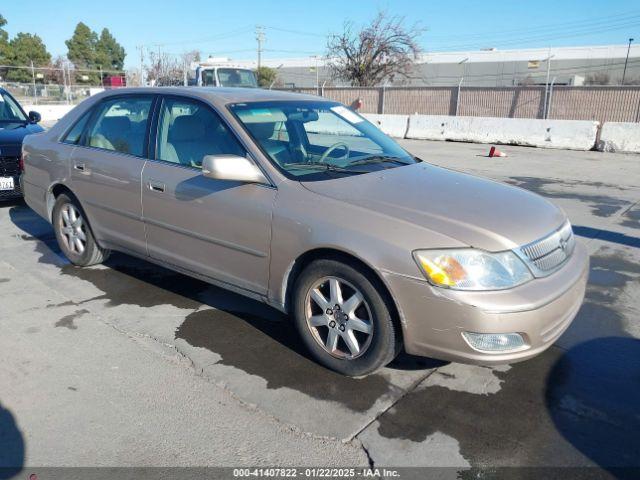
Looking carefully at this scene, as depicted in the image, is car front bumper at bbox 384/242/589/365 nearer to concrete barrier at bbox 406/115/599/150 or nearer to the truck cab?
concrete barrier at bbox 406/115/599/150

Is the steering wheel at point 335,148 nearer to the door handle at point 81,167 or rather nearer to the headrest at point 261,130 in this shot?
the headrest at point 261,130

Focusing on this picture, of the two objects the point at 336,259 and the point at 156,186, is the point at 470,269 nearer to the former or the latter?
the point at 336,259

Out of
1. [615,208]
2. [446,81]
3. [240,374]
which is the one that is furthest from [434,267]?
[446,81]

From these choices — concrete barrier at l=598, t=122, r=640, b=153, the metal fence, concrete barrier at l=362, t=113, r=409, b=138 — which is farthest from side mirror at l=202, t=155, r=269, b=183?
the metal fence

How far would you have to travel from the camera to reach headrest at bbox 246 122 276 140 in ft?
11.8

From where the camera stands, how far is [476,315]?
265 cm

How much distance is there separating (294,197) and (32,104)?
31.7 metres

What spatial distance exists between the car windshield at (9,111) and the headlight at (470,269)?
25.2 ft

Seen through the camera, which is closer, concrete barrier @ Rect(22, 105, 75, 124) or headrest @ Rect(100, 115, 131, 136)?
headrest @ Rect(100, 115, 131, 136)

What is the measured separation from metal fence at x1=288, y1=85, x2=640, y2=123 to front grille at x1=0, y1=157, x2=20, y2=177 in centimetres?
1905

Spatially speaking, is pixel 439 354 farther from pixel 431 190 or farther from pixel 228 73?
pixel 228 73

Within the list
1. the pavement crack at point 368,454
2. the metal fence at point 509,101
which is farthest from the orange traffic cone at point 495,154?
the pavement crack at point 368,454

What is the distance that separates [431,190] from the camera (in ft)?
11.0

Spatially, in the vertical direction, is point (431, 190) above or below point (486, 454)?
above
